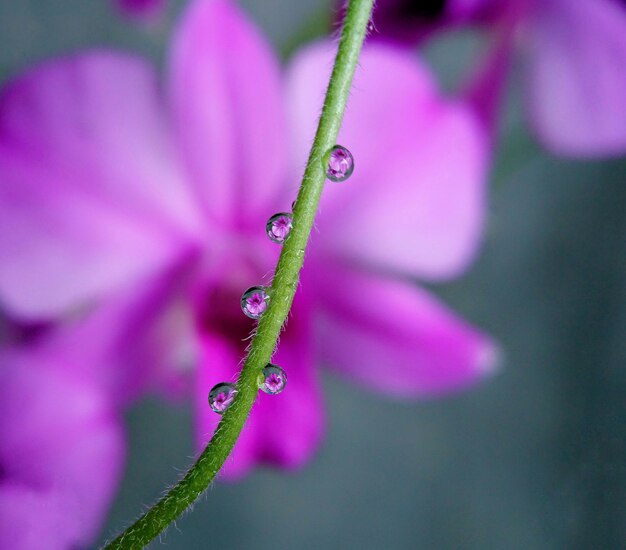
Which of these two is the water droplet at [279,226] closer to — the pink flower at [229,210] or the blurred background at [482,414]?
the pink flower at [229,210]

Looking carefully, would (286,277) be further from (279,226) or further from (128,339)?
(128,339)

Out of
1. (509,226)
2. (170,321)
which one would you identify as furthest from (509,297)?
(170,321)

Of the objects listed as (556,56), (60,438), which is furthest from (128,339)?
(556,56)

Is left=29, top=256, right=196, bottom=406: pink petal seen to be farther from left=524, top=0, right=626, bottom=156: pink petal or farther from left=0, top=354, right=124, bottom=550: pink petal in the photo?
left=524, top=0, right=626, bottom=156: pink petal

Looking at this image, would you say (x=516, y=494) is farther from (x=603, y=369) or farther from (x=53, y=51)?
(x=53, y=51)

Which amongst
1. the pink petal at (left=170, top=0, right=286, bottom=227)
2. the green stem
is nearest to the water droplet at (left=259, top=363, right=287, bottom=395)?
the green stem
